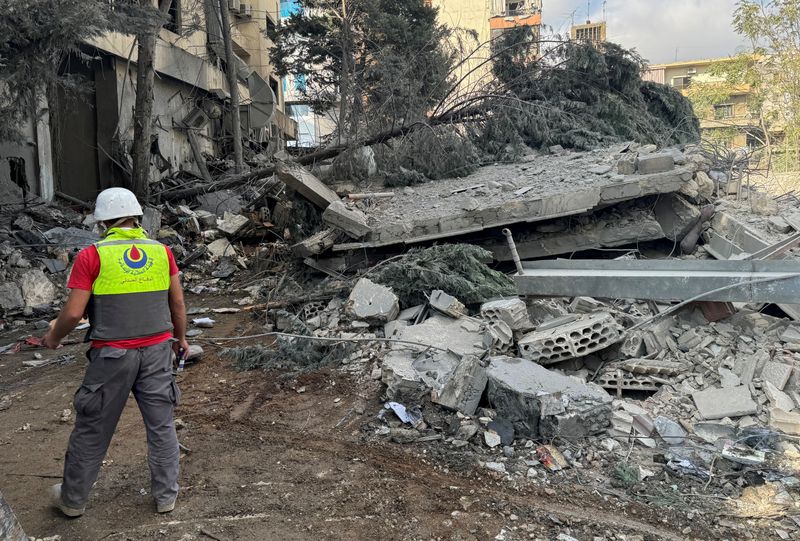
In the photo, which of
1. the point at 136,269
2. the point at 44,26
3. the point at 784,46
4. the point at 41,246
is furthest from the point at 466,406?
the point at 784,46

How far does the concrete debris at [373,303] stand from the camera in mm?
5758

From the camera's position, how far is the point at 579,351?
4570 millimetres

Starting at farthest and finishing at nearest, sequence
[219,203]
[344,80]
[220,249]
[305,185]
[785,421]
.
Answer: [344,80]
[219,203]
[220,249]
[305,185]
[785,421]

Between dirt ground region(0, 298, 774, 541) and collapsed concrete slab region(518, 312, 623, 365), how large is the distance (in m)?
1.28

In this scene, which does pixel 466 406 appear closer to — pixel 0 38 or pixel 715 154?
pixel 0 38

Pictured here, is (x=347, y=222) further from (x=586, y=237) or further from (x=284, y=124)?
(x=284, y=124)

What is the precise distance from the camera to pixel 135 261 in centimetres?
286

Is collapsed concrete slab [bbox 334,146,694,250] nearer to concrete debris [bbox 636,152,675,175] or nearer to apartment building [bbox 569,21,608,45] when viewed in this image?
concrete debris [bbox 636,152,675,175]

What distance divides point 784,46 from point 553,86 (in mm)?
9548

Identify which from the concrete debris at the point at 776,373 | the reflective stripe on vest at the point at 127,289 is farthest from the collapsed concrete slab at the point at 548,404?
the reflective stripe on vest at the point at 127,289

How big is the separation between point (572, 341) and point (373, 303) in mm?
2072

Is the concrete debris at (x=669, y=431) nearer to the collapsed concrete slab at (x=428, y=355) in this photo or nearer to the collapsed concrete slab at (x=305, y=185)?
the collapsed concrete slab at (x=428, y=355)

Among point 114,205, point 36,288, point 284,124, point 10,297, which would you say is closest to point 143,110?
point 36,288

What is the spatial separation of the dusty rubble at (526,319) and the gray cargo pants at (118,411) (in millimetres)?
1137
